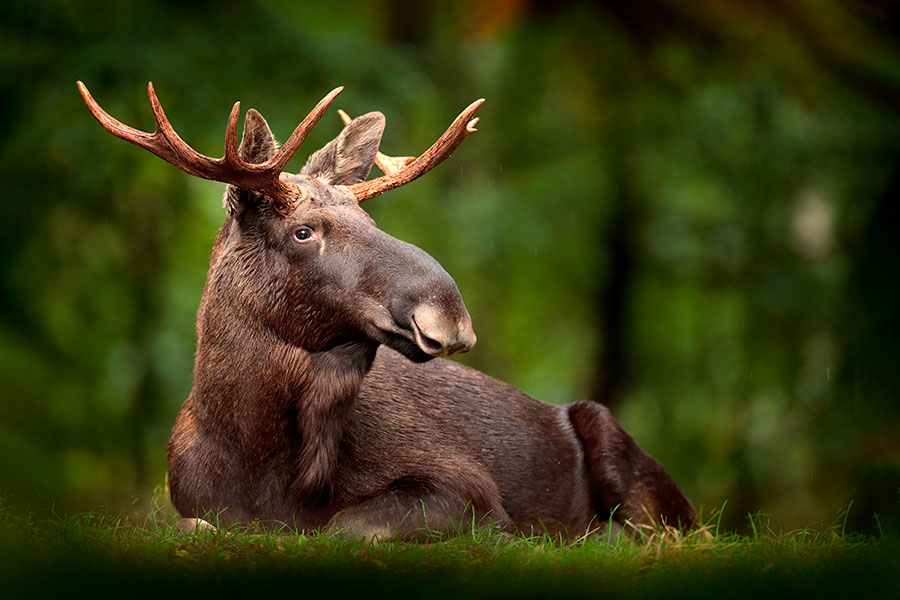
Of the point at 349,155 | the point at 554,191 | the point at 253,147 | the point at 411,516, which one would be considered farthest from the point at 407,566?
the point at 554,191

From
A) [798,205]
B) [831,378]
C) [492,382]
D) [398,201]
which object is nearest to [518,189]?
[398,201]

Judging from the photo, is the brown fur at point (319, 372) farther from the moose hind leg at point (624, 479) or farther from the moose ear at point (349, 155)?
the moose hind leg at point (624, 479)

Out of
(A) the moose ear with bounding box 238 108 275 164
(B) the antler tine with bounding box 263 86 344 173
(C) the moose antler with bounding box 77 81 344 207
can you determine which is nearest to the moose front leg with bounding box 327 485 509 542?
(C) the moose antler with bounding box 77 81 344 207

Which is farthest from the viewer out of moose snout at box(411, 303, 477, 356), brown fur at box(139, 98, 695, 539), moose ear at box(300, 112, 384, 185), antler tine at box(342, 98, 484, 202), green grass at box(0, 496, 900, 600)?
moose ear at box(300, 112, 384, 185)

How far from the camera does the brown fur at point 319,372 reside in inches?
220

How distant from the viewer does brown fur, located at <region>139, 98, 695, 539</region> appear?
18.3 ft

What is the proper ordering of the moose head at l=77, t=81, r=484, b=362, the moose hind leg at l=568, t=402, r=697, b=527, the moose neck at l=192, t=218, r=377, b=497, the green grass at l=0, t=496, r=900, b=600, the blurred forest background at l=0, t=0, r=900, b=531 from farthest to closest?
the blurred forest background at l=0, t=0, r=900, b=531 < the moose hind leg at l=568, t=402, r=697, b=527 < the moose neck at l=192, t=218, r=377, b=497 < the moose head at l=77, t=81, r=484, b=362 < the green grass at l=0, t=496, r=900, b=600

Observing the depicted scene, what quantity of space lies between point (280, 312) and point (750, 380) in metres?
10.6

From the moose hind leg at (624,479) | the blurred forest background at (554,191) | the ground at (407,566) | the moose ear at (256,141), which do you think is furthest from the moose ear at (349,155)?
the blurred forest background at (554,191)

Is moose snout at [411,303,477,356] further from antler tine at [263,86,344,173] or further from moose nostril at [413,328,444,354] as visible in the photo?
antler tine at [263,86,344,173]

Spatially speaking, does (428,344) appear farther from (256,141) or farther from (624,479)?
(624,479)

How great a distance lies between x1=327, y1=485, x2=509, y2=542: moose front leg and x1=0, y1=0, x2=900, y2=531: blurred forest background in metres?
5.88

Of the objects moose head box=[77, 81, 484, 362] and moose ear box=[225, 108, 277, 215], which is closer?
moose head box=[77, 81, 484, 362]

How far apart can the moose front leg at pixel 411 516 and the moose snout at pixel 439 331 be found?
1007mm
